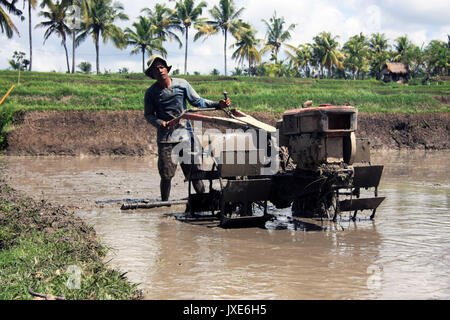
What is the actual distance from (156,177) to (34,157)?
7964 millimetres

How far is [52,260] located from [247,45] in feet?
136

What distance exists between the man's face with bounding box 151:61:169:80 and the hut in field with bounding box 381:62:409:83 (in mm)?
53431

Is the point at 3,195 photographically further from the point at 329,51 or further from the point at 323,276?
the point at 329,51

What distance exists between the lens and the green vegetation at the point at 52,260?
3596 mm

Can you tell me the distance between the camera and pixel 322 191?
20.6 ft

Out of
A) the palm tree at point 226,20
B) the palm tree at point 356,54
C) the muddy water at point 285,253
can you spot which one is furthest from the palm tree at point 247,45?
the muddy water at point 285,253

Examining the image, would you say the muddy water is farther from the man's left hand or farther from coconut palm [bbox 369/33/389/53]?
coconut palm [bbox 369/33/389/53]

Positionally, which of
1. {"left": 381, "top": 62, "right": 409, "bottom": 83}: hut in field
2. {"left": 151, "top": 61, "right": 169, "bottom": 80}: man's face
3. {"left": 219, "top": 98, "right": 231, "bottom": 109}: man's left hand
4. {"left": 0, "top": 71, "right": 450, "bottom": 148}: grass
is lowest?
{"left": 219, "top": 98, "right": 231, "bottom": 109}: man's left hand

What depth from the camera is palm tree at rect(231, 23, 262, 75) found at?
43.2 m

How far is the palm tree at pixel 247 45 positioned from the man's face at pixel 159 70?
3705 cm

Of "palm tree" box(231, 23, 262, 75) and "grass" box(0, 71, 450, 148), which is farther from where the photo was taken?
"palm tree" box(231, 23, 262, 75)

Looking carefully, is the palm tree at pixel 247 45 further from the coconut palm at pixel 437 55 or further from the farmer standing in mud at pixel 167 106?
the farmer standing in mud at pixel 167 106

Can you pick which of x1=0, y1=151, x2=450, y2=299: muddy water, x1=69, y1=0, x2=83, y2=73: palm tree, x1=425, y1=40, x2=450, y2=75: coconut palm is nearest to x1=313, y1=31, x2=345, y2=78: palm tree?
x1=425, y1=40, x2=450, y2=75: coconut palm

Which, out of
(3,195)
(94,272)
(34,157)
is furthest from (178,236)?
(34,157)
